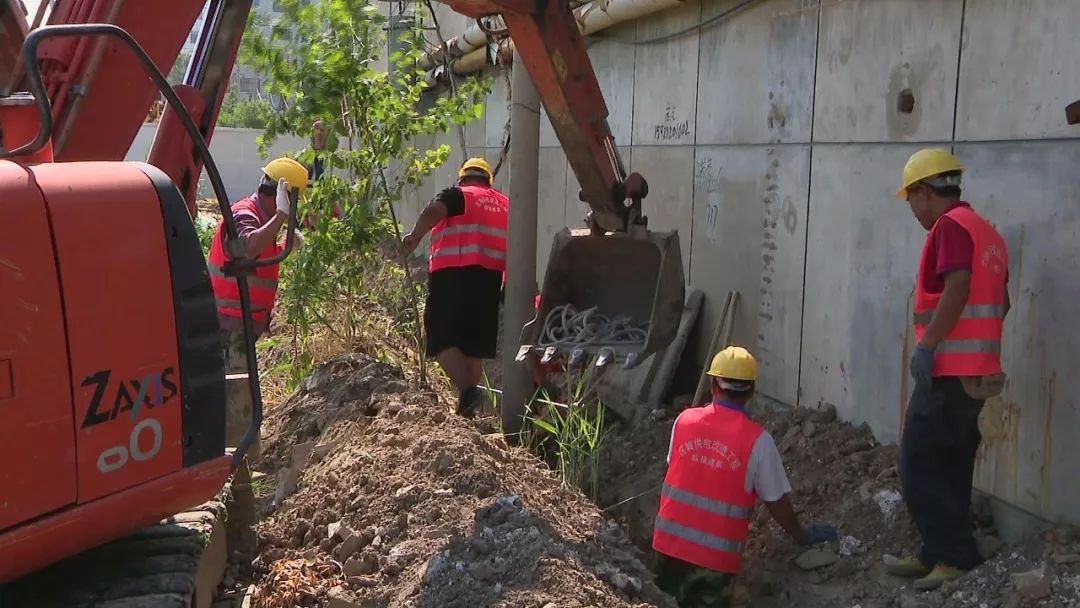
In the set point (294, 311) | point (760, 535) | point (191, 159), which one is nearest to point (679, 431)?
point (760, 535)

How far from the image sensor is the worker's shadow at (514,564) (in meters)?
3.78

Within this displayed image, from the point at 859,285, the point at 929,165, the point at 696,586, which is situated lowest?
the point at 696,586

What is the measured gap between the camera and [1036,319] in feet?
14.1

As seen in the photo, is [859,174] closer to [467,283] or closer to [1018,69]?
[1018,69]

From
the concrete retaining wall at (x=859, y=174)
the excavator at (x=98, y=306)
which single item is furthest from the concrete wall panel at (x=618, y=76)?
the excavator at (x=98, y=306)

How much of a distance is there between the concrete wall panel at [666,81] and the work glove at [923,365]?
3.24 m

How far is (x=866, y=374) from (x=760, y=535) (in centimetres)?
97

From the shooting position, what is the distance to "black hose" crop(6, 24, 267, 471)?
2.70 m

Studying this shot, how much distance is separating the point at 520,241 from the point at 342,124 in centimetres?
139

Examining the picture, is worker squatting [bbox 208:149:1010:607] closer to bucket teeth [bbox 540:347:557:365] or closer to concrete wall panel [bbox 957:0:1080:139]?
concrete wall panel [bbox 957:0:1080:139]

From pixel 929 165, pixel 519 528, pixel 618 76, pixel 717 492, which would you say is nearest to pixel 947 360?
pixel 929 165

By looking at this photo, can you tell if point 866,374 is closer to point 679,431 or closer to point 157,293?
point 679,431

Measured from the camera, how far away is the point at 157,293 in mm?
2953

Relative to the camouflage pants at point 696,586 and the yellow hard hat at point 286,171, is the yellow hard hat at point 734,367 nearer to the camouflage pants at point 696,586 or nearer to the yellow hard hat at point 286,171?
the camouflage pants at point 696,586
